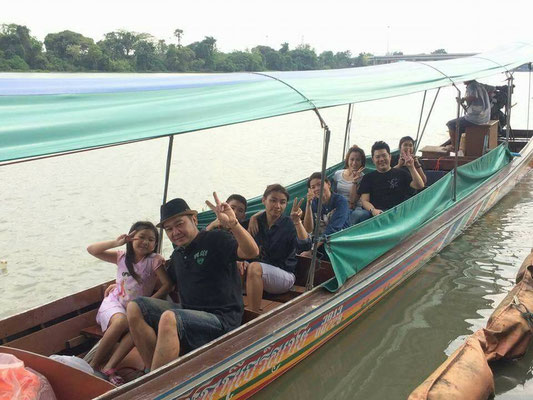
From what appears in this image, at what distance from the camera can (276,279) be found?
4.67 meters

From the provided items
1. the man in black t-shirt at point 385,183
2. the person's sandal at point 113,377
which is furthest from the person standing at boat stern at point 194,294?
the man in black t-shirt at point 385,183

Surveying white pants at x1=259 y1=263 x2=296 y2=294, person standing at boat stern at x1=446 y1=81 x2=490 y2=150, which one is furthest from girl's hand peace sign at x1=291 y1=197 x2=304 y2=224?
person standing at boat stern at x1=446 y1=81 x2=490 y2=150

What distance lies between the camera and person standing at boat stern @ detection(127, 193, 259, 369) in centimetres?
351

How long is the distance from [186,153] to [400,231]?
465 inches

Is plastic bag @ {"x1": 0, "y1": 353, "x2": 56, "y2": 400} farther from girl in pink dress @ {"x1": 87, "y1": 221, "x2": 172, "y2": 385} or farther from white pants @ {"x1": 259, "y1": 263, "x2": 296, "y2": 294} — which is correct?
white pants @ {"x1": 259, "y1": 263, "x2": 296, "y2": 294}

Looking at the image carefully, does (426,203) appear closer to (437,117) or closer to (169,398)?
(169,398)

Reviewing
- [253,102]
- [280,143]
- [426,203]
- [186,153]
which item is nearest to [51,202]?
[186,153]

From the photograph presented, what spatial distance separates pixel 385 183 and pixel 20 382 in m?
4.32

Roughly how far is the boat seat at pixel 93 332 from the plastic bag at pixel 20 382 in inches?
41.7

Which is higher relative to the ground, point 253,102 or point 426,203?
point 253,102

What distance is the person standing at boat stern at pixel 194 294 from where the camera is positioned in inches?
138

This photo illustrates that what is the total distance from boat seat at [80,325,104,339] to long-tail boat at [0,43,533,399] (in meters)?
0.01

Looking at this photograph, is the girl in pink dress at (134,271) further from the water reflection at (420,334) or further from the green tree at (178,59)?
the green tree at (178,59)

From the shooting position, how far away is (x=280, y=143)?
63.5 ft
